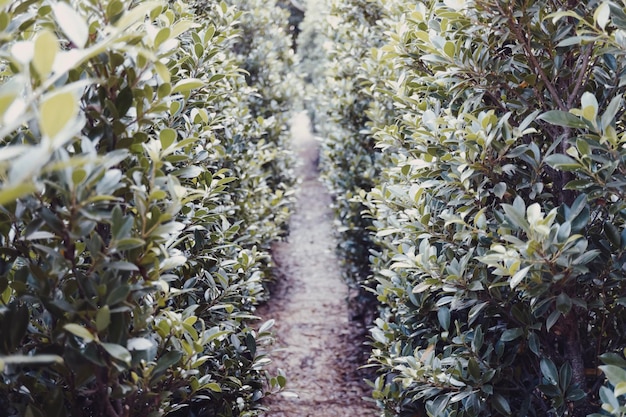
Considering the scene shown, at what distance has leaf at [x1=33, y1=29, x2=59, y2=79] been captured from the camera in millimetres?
909

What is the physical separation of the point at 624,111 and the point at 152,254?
173 cm

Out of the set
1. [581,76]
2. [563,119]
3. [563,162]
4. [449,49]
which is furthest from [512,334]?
[449,49]

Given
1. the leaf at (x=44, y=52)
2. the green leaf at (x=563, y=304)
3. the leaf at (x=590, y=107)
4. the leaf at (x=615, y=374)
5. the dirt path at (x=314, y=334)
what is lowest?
the dirt path at (x=314, y=334)

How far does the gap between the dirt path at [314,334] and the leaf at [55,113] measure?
6.35 ft

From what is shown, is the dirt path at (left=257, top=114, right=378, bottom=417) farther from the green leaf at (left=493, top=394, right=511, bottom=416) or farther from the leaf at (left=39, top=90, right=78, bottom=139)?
the leaf at (left=39, top=90, right=78, bottom=139)

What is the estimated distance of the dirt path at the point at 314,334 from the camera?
12.0 ft

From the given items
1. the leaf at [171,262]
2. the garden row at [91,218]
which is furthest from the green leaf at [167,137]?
Result: the leaf at [171,262]

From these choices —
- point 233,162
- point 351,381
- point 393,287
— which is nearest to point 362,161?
point 233,162

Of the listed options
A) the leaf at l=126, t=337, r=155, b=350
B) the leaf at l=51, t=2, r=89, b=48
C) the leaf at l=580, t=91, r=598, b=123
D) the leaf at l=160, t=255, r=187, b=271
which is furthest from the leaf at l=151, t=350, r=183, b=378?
the leaf at l=580, t=91, r=598, b=123

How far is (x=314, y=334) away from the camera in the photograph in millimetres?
4738

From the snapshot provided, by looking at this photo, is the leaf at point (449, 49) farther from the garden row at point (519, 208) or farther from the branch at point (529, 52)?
the branch at point (529, 52)

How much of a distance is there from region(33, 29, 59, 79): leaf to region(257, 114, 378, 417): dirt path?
1.95 metres

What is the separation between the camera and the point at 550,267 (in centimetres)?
156

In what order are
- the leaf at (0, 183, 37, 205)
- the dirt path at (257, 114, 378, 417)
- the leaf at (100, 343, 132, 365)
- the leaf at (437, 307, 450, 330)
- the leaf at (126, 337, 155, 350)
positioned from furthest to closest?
the dirt path at (257, 114, 378, 417) < the leaf at (437, 307, 450, 330) < the leaf at (126, 337, 155, 350) < the leaf at (100, 343, 132, 365) < the leaf at (0, 183, 37, 205)
